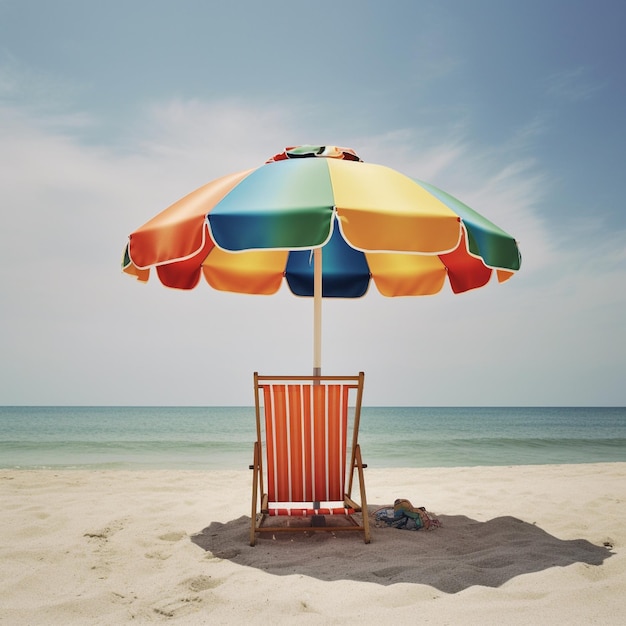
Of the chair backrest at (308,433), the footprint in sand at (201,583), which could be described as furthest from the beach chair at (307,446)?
the footprint in sand at (201,583)

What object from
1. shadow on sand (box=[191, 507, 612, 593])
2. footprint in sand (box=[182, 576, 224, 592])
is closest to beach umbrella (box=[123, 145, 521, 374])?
shadow on sand (box=[191, 507, 612, 593])

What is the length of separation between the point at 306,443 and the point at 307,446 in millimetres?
22

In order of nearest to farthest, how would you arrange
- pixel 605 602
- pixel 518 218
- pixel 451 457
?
pixel 605 602
pixel 518 218
pixel 451 457

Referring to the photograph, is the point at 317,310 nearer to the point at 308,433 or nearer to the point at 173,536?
the point at 308,433

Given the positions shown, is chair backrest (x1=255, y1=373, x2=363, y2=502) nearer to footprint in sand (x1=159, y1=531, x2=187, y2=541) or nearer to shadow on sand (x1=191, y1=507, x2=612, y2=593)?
shadow on sand (x1=191, y1=507, x2=612, y2=593)

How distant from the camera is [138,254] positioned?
10.6 ft

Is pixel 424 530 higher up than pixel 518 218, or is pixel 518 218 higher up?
pixel 518 218

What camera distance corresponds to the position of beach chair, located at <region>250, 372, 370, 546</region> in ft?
11.4

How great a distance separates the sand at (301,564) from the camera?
2371 mm

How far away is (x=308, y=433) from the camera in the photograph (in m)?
3.54

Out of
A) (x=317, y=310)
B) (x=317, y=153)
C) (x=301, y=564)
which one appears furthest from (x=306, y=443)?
(x=317, y=153)

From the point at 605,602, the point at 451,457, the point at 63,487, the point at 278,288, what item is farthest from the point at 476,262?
the point at 451,457

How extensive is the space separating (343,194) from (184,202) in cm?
113

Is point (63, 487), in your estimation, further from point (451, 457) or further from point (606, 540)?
point (451, 457)
